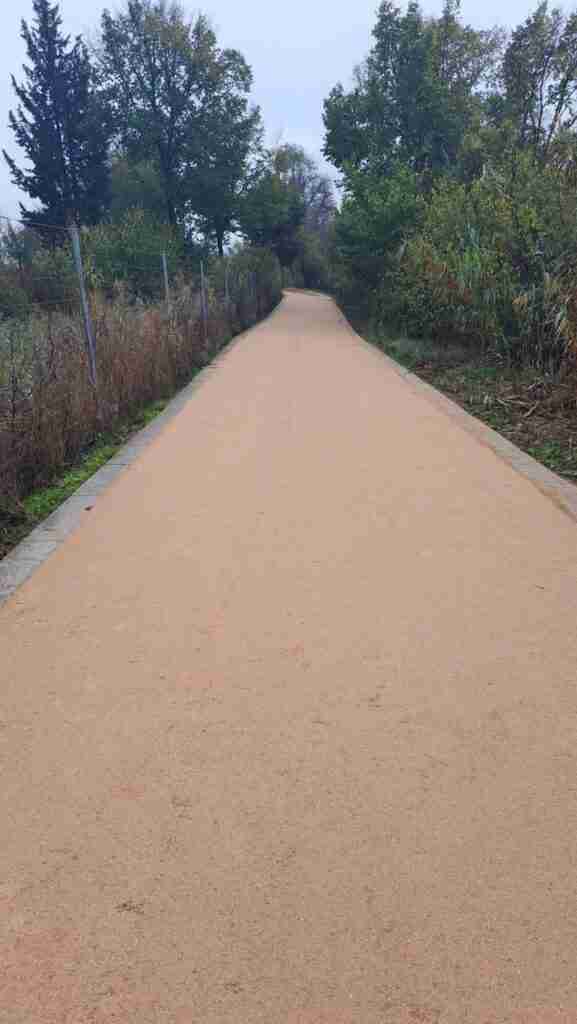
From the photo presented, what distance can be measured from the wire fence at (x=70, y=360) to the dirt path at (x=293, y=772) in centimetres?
114

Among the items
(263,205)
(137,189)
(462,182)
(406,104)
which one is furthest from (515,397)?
(137,189)

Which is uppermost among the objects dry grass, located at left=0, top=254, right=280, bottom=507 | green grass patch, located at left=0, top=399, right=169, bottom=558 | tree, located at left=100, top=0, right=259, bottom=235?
tree, located at left=100, top=0, right=259, bottom=235

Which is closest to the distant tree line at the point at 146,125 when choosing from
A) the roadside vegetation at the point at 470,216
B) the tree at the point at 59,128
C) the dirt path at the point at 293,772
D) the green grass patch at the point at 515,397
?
the tree at the point at 59,128

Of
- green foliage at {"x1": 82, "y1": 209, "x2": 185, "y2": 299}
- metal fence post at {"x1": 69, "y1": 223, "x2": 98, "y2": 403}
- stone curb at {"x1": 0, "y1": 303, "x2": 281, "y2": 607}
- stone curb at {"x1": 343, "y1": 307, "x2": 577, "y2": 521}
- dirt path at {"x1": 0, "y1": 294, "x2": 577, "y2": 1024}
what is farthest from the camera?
green foliage at {"x1": 82, "y1": 209, "x2": 185, "y2": 299}

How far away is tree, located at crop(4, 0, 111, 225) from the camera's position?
121 ft

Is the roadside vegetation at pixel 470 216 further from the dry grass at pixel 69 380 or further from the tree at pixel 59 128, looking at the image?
the tree at pixel 59 128

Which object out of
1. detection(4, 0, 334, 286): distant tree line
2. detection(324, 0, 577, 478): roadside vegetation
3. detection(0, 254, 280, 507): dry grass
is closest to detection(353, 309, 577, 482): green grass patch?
detection(324, 0, 577, 478): roadside vegetation

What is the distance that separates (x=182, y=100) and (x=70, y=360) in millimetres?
37062

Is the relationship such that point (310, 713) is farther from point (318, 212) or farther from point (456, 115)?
point (318, 212)

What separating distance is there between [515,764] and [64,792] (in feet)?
4.77

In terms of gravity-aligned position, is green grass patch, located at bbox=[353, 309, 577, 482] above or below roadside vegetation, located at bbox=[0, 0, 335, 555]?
below

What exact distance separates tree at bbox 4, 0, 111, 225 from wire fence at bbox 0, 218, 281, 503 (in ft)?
98.2

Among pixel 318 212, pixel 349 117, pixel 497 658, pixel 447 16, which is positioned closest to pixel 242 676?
pixel 497 658

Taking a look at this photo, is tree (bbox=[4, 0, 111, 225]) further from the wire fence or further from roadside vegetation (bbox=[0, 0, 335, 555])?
the wire fence
